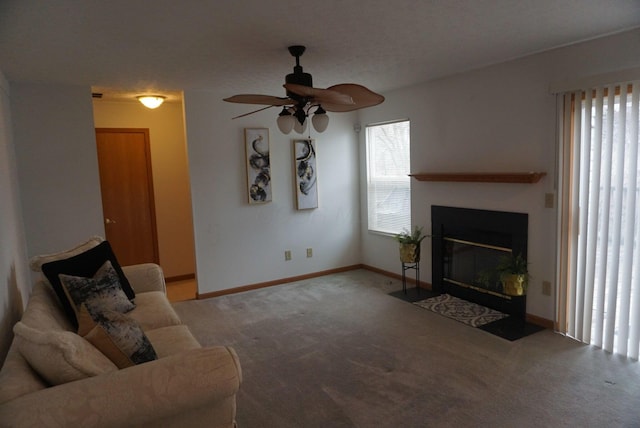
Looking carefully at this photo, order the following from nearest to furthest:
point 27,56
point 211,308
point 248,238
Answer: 1. point 27,56
2. point 211,308
3. point 248,238

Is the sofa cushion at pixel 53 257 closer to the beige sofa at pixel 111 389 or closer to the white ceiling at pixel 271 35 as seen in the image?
the beige sofa at pixel 111 389

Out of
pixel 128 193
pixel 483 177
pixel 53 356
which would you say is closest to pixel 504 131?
pixel 483 177

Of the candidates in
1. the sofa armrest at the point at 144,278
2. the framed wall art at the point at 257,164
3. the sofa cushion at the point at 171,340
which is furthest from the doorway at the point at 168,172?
the sofa cushion at the point at 171,340

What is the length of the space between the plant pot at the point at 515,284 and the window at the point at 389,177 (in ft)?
5.63

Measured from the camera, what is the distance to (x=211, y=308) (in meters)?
4.47

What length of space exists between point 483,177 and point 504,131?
17.8 inches

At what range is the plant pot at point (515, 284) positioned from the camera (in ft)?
11.5

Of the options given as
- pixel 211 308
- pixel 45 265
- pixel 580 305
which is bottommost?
pixel 211 308

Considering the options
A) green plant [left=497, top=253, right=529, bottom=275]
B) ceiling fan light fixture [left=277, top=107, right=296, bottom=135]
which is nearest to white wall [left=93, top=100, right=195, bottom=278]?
ceiling fan light fixture [left=277, top=107, right=296, bottom=135]

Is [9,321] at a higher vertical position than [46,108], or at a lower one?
lower

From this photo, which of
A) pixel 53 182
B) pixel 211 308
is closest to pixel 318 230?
pixel 211 308

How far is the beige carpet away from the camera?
2.39 metres

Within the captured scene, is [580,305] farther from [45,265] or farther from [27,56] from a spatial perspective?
[27,56]

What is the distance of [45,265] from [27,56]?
164 cm
